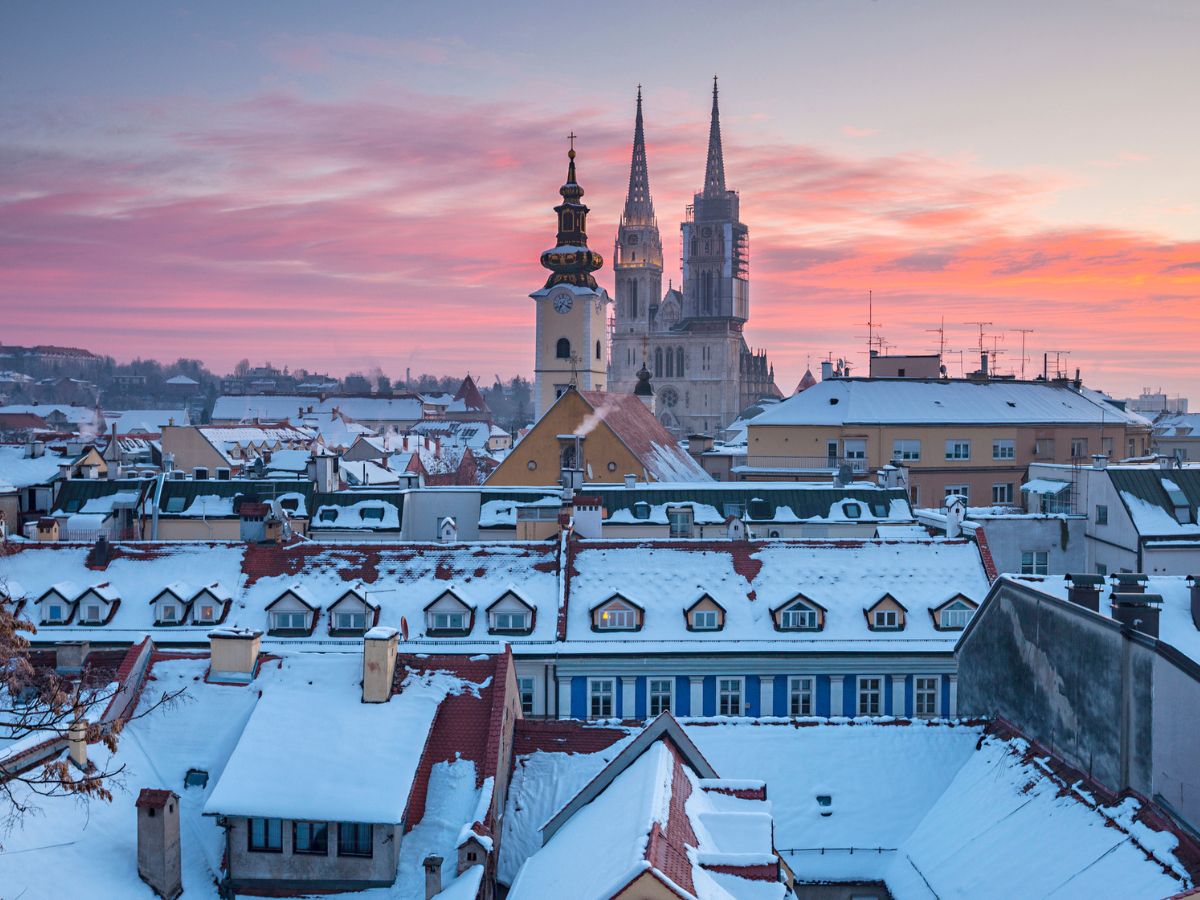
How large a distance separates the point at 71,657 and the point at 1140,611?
70.7ft

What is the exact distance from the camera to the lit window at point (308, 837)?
68.0ft

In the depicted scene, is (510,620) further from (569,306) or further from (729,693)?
(569,306)

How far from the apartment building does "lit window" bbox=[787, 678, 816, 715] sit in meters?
34.2

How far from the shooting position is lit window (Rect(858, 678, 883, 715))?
120 ft

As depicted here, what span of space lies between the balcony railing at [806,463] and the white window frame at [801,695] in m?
35.6

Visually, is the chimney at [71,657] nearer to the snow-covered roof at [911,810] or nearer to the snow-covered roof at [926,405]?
the snow-covered roof at [911,810]

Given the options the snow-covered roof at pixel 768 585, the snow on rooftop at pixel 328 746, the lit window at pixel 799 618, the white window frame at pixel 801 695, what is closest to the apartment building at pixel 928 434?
the snow-covered roof at pixel 768 585

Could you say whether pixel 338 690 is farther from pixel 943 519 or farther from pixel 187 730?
pixel 943 519

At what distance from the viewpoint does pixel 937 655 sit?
36.6m

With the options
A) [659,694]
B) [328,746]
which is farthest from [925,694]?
[328,746]

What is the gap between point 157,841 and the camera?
1919 centimetres

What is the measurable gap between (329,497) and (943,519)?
26.4 meters

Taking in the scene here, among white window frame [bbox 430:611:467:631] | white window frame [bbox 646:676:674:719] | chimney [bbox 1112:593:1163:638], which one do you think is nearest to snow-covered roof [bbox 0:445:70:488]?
white window frame [bbox 430:611:467:631]

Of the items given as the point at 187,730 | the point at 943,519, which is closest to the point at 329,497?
the point at 943,519
